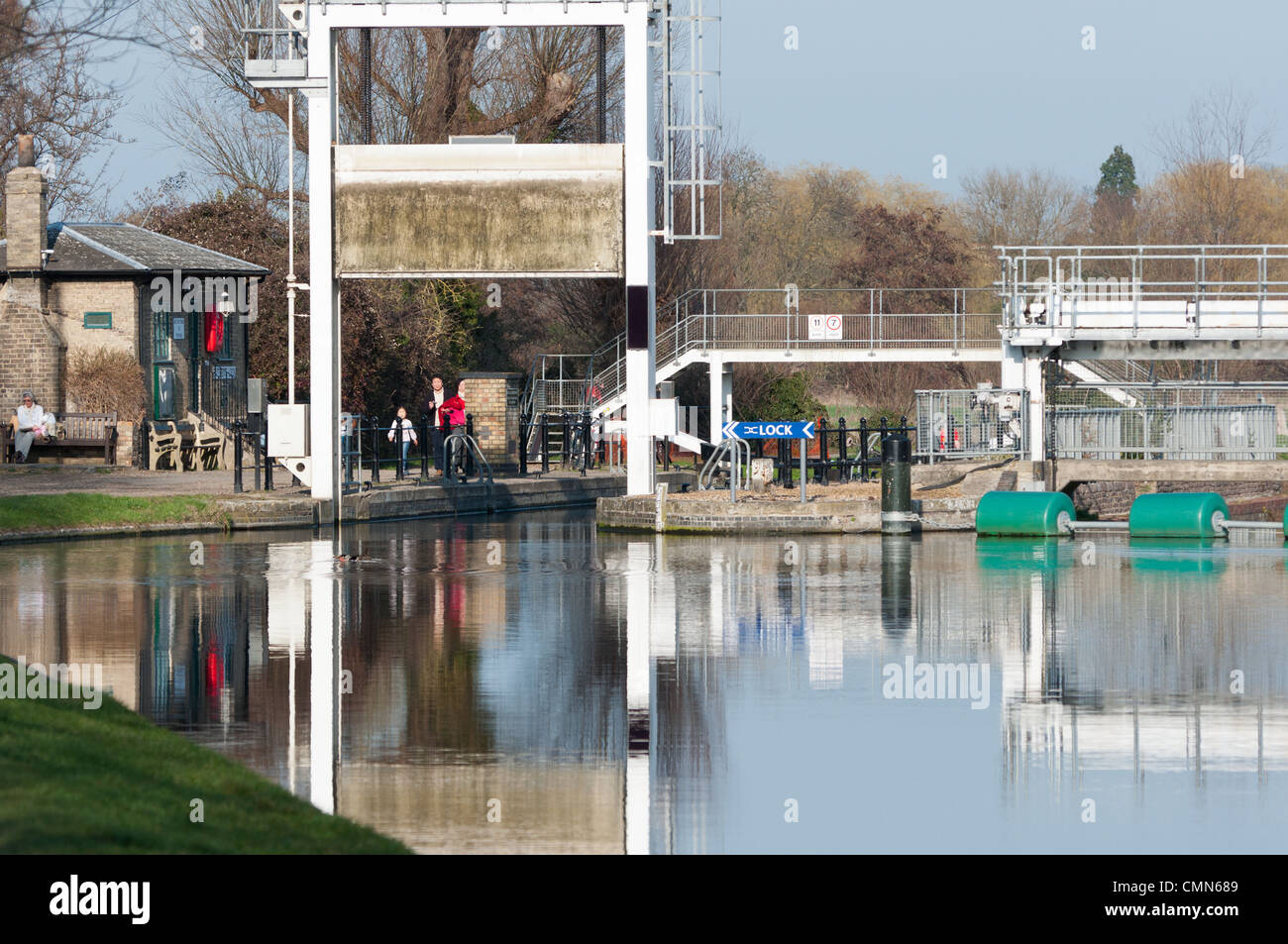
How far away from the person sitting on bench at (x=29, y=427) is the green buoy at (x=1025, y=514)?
1974cm

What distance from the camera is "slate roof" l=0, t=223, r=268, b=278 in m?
37.6

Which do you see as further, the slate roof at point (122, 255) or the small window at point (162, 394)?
the small window at point (162, 394)

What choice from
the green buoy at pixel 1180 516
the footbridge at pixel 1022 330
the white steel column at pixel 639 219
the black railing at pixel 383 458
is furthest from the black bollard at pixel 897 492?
the black railing at pixel 383 458

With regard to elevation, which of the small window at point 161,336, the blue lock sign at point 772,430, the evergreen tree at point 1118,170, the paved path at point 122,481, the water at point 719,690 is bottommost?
the water at point 719,690

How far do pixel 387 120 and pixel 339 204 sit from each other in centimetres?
2563

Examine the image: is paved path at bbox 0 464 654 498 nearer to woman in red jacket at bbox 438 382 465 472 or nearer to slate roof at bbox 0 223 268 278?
woman in red jacket at bbox 438 382 465 472

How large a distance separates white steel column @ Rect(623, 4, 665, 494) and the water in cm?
610

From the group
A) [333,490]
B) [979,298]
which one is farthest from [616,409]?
[979,298]

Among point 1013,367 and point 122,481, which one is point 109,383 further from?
point 1013,367

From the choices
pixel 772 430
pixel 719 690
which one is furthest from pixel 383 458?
pixel 719 690

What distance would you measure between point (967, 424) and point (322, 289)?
1174 centimetres

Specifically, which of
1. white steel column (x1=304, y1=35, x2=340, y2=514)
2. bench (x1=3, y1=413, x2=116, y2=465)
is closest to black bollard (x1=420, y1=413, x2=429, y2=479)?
white steel column (x1=304, y1=35, x2=340, y2=514)

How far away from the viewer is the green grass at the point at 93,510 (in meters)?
24.5

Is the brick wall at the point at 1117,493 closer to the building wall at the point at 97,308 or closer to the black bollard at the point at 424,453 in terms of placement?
the black bollard at the point at 424,453
